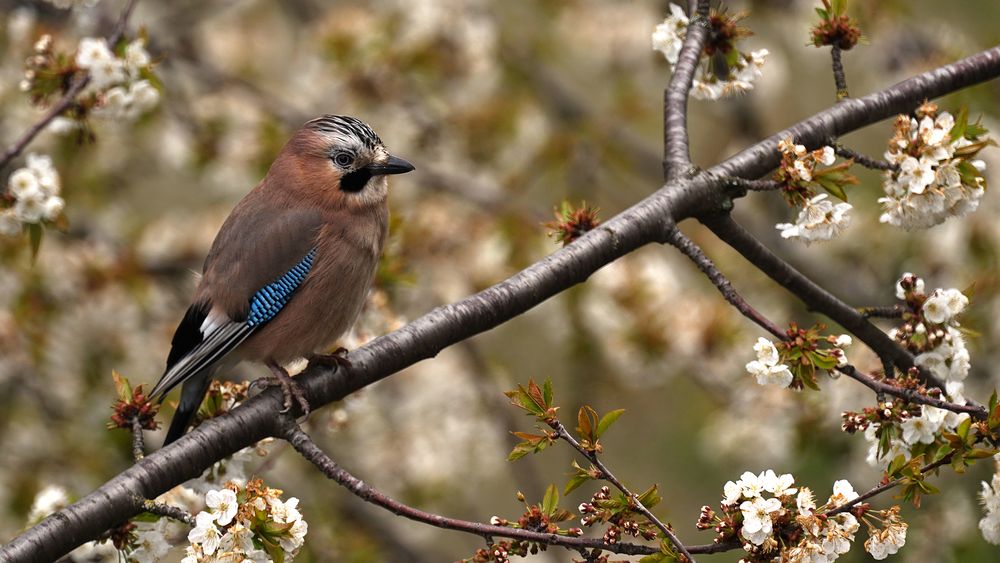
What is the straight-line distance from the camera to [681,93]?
353 centimetres

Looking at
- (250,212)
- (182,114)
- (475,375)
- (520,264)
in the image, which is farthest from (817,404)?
(182,114)

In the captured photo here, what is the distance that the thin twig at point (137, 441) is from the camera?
119 inches

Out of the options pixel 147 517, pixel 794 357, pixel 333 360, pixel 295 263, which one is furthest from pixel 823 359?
pixel 295 263

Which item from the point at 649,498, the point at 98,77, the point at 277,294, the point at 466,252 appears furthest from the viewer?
the point at 466,252

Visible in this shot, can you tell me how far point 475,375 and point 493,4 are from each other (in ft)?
10.4

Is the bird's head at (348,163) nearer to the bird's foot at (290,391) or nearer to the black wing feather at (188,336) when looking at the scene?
the black wing feather at (188,336)

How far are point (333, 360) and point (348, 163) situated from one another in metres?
1.11

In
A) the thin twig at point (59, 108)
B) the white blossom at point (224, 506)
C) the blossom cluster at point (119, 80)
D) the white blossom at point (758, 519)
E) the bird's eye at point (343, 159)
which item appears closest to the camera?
the white blossom at point (758, 519)

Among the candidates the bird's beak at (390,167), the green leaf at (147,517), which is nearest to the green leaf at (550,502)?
the green leaf at (147,517)

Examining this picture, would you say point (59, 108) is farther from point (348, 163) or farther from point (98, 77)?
point (348, 163)

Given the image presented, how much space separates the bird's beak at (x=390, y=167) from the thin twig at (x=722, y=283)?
54.0 inches

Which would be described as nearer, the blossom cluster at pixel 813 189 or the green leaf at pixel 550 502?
the green leaf at pixel 550 502

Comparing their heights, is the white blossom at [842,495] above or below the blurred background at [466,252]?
below

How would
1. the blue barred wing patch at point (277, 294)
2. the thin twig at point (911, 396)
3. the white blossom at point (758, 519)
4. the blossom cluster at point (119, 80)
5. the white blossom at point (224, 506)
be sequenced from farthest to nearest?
the blue barred wing patch at point (277, 294)
the blossom cluster at point (119, 80)
the thin twig at point (911, 396)
the white blossom at point (224, 506)
the white blossom at point (758, 519)
